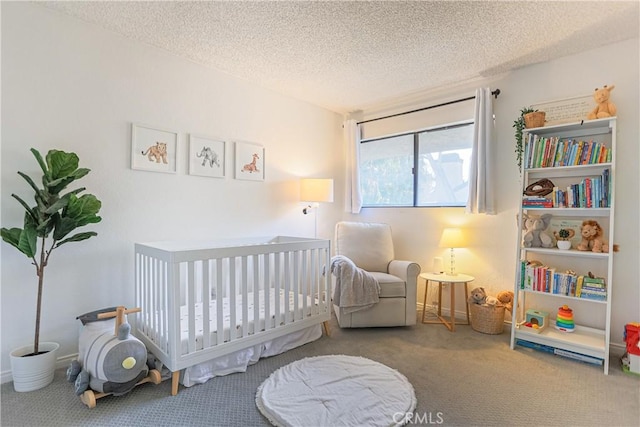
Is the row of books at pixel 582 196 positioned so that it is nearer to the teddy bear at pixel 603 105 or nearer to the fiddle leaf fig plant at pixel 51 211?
the teddy bear at pixel 603 105

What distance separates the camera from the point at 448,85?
10.8 feet

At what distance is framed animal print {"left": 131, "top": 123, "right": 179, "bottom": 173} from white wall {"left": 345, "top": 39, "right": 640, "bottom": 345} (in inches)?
94.6

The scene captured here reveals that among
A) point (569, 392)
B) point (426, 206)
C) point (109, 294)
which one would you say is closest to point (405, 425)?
point (569, 392)

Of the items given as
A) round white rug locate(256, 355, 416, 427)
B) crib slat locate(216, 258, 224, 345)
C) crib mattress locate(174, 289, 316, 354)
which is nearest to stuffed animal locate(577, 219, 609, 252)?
round white rug locate(256, 355, 416, 427)

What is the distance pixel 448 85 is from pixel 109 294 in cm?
364

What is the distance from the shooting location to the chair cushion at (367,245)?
335 cm

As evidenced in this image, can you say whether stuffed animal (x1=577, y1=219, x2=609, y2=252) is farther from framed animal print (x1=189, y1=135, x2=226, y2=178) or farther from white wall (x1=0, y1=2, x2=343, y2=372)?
framed animal print (x1=189, y1=135, x2=226, y2=178)

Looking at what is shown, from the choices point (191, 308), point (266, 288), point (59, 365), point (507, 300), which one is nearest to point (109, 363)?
point (191, 308)

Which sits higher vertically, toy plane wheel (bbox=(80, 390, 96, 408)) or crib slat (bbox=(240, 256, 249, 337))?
crib slat (bbox=(240, 256, 249, 337))

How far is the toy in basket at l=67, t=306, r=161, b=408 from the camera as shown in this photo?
5.63 feet

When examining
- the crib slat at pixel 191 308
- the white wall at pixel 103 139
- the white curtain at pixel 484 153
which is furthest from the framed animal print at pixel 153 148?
the white curtain at pixel 484 153

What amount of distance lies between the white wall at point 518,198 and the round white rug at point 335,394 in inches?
64.6

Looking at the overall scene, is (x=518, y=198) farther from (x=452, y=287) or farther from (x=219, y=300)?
(x=219, y=300)
